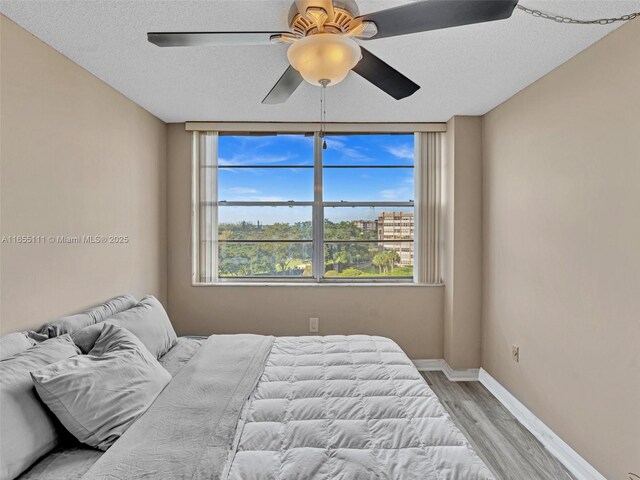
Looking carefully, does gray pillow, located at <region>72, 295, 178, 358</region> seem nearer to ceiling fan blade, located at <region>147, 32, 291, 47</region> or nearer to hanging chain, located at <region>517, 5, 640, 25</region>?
ceiling fan blade, located at <region>147, 32, 291, 47</region>

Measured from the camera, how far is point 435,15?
1.35 metres

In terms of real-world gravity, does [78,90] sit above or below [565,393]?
above

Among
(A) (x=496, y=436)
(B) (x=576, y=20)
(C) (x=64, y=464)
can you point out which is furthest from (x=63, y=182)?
(A) (x=496, y=436)

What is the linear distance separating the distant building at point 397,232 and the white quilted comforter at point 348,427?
5.97 ft

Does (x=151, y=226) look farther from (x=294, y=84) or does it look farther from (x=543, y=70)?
(x=543, y=70)

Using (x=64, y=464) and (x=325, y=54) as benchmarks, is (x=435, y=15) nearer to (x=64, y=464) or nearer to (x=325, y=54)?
(x=325, y=54)

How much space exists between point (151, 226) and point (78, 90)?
1358 mm

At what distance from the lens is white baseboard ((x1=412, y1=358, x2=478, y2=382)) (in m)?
3.54

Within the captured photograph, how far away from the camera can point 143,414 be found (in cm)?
165

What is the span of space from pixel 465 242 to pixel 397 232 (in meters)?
0.71

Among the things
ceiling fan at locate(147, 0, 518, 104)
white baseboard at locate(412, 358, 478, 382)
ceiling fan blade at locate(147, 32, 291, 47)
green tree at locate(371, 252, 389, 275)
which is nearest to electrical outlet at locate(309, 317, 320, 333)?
green tree at locate(371, 252, 389, 275)

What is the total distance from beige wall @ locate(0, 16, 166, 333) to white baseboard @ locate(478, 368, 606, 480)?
322 centimetres

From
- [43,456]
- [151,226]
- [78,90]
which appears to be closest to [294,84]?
[78,90]

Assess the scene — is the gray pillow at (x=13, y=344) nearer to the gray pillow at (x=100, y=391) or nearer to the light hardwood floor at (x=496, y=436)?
the gray pillow at (x=100, y=391)
